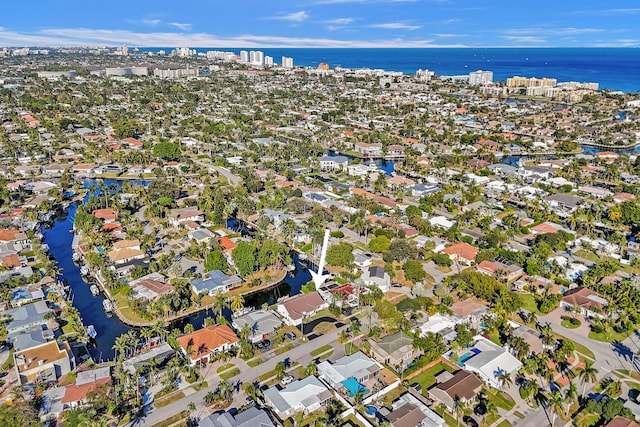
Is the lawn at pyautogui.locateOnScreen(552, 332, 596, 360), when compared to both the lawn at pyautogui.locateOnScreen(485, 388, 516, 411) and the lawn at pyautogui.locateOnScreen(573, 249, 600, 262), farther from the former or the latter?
the lawn at pyautogui.locateOnScreen(573, 249, 600, 262)

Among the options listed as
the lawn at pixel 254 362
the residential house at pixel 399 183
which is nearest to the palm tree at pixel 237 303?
the lawn at pixel 254 362

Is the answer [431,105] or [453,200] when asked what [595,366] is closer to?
[453,200]

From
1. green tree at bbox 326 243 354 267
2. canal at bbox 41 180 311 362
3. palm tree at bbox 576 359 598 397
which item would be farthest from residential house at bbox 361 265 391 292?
palm tree at bbox 576 359 598 397

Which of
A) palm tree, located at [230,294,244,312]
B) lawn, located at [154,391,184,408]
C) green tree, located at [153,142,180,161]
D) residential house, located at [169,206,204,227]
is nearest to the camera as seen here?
lawn, located at [154,391,184,408]

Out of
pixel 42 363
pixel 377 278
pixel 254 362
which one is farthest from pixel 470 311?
pixel 42 363

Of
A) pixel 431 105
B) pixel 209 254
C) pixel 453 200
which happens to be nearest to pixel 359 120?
pixel 431 105

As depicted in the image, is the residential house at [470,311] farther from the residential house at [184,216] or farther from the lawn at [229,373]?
the residential house at [184,216]

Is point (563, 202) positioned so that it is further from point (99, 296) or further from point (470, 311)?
point (99, 296)
